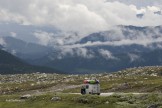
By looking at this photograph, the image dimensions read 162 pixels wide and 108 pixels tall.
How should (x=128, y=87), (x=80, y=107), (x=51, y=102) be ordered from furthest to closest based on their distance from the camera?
(x=128, y=87) → (x=51, y=102) → (x=80, y=107)

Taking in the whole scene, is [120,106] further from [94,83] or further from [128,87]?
[128,87]

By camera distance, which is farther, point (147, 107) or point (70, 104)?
point (70, 104)

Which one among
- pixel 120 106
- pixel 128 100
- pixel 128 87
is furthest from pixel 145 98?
pixel 128 87

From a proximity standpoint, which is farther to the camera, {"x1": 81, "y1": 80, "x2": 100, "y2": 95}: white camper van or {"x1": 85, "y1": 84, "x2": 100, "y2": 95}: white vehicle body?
{"x1": 85, "y1": 84, "x2": 100, "y2": 95}: white vehicle body

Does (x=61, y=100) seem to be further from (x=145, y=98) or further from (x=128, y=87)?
(x=128, y=87)

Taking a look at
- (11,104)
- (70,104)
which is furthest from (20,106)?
(70,104)

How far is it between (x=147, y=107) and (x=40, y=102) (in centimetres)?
2297

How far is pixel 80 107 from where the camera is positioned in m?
69.4

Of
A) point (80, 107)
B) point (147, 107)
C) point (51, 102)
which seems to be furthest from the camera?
point (51, 102)

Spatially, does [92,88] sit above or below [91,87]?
below

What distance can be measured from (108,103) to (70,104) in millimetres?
7056

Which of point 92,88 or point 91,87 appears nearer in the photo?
point 91,87

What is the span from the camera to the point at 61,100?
77.2 m

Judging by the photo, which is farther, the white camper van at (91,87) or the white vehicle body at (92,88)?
the white vehicle body at (92,88)
